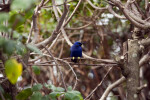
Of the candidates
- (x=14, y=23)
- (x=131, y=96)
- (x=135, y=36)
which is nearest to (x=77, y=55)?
(x=135, y=36)

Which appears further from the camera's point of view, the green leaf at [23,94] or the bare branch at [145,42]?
the bare branch at [145,42]

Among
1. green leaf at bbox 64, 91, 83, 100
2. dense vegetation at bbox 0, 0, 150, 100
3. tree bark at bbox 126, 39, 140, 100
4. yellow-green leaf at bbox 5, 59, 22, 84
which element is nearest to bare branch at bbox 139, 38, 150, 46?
dense vegetation at bbox 0, 0, 150, 100

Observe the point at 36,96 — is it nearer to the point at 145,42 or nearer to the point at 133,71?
the point at 133,71

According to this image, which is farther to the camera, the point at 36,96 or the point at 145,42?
the point at 145,42

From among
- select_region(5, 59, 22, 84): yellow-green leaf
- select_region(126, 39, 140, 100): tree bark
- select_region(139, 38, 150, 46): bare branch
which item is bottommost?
select_region(126, 39, 140, 100): tree bark

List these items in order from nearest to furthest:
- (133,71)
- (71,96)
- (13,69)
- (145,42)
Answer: (13,69) < (71,96) < (133,71) < (145,42)

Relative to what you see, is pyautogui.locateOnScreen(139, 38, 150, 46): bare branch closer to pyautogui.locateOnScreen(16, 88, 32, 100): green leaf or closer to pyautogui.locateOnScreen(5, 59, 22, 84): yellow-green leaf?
pyautogui.locateOnScreen(16, 88, 32, 100): green leaf

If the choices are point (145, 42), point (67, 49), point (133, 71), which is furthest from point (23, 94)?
point (67, 49)

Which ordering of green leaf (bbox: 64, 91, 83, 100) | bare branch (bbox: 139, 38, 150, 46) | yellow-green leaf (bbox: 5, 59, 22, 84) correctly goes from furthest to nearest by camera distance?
bare branch (bbox: 139, 38, 150, 46) < green leaf (bbox: 64, 91, 83, 100) < yellow-green leaf (bbox: 5, 59, 22, 84)

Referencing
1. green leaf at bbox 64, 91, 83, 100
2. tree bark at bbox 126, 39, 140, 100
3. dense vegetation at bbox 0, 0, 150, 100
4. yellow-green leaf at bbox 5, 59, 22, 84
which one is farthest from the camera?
tree bark at bbox 126, 39, 140, 100

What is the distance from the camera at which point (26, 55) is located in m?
2.05

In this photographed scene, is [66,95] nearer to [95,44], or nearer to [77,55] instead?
[77,55]

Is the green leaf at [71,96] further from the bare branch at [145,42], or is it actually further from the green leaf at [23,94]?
the bare branch at [145,42]

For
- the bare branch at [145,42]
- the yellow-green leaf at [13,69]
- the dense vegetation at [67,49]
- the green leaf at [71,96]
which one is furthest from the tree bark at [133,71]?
the yellow-green leaf at [13,69]
